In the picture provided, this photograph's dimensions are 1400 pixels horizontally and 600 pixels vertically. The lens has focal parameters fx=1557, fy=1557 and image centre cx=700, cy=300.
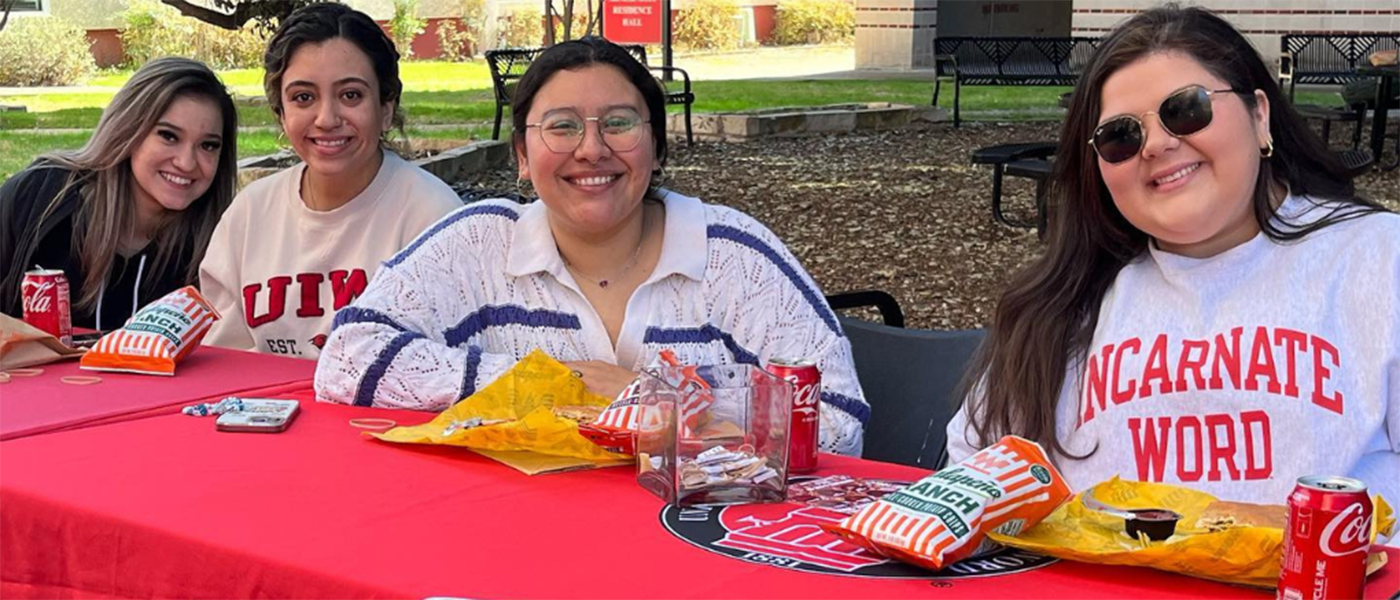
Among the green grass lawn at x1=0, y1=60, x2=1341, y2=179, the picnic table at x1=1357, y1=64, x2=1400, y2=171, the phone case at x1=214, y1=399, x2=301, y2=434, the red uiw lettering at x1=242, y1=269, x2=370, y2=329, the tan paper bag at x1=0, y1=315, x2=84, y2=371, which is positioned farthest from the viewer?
the green grass lawn at x1=0, y1=60, x2=1341, y2=179

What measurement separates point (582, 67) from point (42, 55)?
2108cm

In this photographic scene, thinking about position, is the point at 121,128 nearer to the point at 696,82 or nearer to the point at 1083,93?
the point at 1083,93

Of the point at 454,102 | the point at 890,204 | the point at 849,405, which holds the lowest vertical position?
the point at 890,204

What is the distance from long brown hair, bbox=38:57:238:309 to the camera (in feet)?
12.9

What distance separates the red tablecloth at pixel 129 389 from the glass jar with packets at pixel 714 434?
1069 millimetres

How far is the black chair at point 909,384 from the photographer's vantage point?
10.3 feet

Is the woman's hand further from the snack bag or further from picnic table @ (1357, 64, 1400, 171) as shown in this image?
picnic table @ (1357, 64, 1400, 171)

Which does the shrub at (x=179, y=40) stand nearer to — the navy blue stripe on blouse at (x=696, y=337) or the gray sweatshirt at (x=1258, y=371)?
the navy blue stripe on blouse at (x=696, y=337)

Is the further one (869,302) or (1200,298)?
(869,302)

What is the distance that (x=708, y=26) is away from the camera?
106 feet

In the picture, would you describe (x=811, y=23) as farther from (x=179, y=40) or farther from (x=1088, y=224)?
(x=1088, y=224)

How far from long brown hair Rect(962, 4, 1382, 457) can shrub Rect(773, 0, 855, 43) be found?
104ft

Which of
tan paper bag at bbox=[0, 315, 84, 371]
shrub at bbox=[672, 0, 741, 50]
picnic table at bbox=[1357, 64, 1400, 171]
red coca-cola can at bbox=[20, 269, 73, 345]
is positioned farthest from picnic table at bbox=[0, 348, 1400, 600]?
shrub at bbox=[672, 0, 741, 50]

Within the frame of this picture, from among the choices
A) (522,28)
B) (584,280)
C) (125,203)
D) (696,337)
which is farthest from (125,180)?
(522,28)
